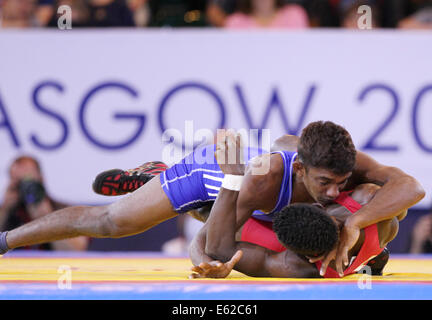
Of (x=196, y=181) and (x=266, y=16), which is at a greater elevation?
(x=266, y=16)

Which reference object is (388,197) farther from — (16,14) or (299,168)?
(16,14)

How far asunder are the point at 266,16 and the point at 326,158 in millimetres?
2661

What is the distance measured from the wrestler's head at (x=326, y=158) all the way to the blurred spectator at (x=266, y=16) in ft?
8.05

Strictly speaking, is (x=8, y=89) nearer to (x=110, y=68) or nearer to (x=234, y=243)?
(x=110, y=68)

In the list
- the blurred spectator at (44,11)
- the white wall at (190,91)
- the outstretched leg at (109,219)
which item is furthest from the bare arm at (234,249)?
the blurred spectator at (44,11)

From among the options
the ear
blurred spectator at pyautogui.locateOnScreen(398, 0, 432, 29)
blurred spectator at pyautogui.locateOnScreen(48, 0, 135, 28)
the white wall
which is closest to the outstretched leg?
the ear

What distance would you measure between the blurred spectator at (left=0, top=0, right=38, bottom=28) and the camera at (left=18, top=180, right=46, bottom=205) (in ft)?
4.59

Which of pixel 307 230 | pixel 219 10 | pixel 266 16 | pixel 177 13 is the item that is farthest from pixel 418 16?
pixel 307 230

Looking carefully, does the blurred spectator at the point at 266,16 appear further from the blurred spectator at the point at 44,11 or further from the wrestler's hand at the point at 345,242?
the wrestler's hand at the point at 345,242

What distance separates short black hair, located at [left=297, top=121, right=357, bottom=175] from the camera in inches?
99.7

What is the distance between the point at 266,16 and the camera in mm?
4926

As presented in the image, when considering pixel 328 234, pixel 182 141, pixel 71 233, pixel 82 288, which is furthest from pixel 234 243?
pixel 182 141

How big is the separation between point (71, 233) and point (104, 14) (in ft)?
A: 8.14

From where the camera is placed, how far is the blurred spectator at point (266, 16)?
16.1 feet
